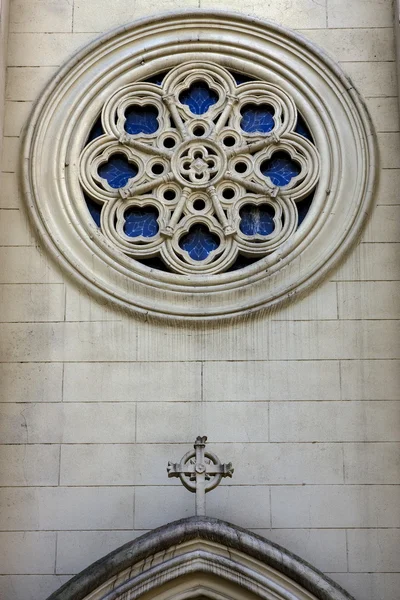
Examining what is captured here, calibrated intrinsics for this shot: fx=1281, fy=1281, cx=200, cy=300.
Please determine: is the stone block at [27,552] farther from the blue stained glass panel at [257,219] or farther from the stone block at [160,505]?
the blue stained glass panel at [257,219]

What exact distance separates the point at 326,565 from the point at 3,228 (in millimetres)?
3750

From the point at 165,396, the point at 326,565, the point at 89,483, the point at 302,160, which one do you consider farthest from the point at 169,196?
the point at 326,565

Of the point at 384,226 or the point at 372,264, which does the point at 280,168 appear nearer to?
the point at 384,226

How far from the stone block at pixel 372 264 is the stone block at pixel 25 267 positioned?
2300 millimetres

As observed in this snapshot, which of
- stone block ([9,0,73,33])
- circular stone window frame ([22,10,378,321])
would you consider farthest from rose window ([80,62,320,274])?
stone block ([9,0,73,33])

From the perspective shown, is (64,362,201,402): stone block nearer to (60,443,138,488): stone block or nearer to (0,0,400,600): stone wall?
(0,0,400,600): stone wall

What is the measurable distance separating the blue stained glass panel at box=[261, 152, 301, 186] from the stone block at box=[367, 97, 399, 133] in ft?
2.52

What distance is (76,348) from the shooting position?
10.0 meters

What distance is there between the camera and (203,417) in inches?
384

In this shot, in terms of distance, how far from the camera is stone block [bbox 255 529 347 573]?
9320 mm

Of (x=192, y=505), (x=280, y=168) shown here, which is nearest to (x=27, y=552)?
(x=192, y=505)

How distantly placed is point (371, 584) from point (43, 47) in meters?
5.36

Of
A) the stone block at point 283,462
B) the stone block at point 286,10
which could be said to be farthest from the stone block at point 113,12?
the stone block at point 283,462

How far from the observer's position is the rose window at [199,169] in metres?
10.5
